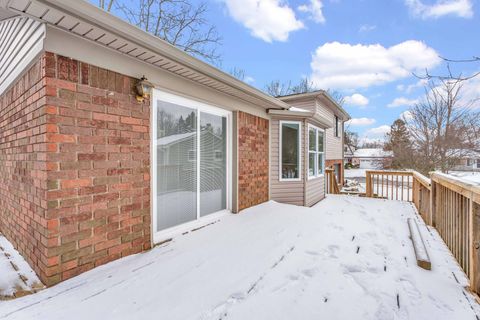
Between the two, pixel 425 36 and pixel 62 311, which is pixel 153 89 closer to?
pixel 62 311

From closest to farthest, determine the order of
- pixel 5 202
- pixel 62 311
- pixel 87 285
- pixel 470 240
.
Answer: pixel 62 311 < pixel 87 285 < pixel 470 240 < pixel 5 202

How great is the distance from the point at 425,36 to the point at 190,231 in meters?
5.41

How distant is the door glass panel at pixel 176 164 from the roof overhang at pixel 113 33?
61 centimetres

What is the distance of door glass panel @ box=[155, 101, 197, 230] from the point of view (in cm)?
340

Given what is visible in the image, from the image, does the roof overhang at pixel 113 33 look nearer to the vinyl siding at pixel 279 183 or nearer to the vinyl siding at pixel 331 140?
the vinyl siding at pixel 279 183

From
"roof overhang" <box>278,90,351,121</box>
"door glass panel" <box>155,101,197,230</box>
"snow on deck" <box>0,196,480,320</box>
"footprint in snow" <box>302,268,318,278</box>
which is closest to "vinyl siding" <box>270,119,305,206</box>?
"snow on deck" <box>0,196,480,320</box>

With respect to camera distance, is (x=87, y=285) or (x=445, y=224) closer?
(x=87, y=285)

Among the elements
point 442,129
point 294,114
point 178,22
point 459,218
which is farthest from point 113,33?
point 442,129

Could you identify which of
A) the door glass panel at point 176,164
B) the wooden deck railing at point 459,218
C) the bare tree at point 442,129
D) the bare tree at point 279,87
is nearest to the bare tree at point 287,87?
the bare tree at point 279,87

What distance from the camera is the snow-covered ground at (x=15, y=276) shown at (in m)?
2.15

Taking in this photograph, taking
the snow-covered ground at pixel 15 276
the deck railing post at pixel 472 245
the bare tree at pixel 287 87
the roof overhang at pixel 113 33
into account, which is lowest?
the snow-covered ground at pixel 15 276

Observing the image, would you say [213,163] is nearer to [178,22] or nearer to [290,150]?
[290,150]

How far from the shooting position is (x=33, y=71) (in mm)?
2469

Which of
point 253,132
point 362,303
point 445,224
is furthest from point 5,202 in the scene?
point 445,224
